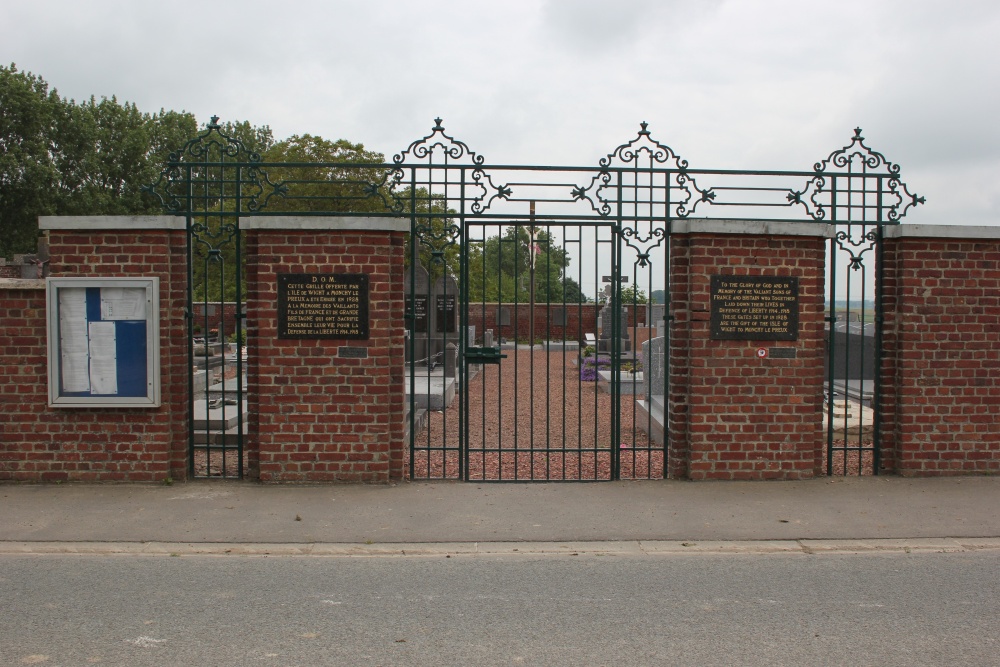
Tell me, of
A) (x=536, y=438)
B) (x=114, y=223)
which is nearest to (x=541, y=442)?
→ (x=536, y=438)

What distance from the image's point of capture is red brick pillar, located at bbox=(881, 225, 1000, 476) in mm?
7543

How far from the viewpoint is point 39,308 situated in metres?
7.22

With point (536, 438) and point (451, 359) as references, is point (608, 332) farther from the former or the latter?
point (536, 438)

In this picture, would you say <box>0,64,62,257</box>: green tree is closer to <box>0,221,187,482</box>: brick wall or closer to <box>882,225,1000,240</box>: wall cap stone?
<box>0,221,187,482</box>: brick wall

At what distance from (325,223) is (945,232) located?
5.44m

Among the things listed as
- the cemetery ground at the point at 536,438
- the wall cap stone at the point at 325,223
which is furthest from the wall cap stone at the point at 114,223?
the cemetery ground at the point at 536,438

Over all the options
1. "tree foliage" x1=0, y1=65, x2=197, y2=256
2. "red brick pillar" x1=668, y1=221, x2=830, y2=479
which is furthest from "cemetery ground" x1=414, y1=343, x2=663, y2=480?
"tree foliage" x1=0, y1=65, x2=197, y2=256

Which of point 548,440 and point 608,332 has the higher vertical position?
point 608,332

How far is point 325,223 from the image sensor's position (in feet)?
23.2

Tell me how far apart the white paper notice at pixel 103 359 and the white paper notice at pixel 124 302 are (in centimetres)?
12

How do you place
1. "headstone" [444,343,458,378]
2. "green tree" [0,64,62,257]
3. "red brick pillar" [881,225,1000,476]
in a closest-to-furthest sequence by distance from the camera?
"red brick pillar" [881,225,1000,476]
"headstone" [444,343,458,378]
"green tree" [0,64,62,257]

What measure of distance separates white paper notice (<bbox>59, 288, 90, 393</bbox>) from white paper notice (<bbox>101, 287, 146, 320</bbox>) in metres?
0.17

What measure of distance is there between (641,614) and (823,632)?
3.08 ft

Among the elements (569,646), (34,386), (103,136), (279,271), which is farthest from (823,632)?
(103,136)
